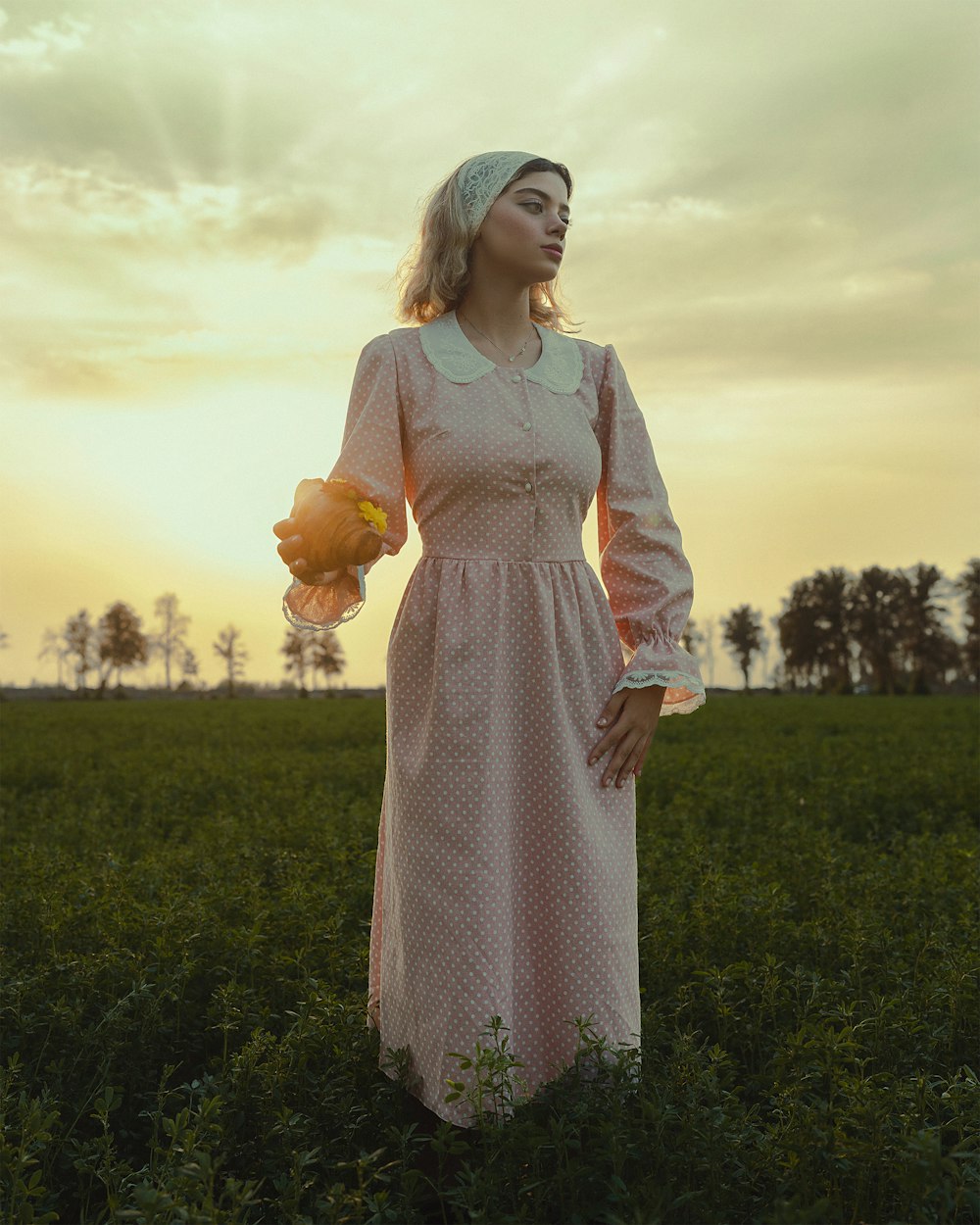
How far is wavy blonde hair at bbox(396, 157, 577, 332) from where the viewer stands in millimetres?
2840

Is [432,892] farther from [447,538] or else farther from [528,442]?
[528,442]

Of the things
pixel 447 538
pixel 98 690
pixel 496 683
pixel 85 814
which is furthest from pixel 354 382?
pixel 98 690

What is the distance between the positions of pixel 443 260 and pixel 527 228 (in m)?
0.27

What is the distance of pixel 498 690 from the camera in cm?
263

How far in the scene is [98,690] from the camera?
6119 centimetres

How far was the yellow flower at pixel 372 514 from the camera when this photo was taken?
2.60 metres

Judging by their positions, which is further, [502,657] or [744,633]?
[744,633]

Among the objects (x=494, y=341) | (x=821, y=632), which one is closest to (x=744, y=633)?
(x=821, y=632)

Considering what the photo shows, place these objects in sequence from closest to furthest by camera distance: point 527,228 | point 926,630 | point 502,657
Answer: point 502,657, point 527,228, point 926,630

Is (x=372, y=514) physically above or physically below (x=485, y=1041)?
above

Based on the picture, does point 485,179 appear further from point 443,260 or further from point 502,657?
point 502,657

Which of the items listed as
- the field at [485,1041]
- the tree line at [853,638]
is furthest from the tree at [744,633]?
the field at [485,1041]

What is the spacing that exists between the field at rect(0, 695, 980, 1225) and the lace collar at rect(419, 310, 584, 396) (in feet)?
5.56

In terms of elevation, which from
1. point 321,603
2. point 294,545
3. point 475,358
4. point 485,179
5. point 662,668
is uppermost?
point 485,179
